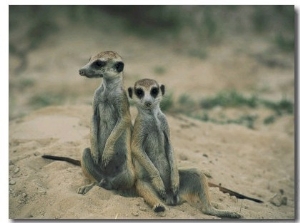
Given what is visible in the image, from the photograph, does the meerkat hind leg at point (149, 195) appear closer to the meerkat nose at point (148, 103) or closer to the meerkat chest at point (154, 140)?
the meerkat chest at point (154, 140)

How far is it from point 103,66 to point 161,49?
5.47 metres

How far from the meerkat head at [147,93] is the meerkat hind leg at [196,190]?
1.86 feet

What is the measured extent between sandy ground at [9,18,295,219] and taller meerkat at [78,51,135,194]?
0.13 m

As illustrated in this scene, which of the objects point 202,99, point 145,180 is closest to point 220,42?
point 202,99

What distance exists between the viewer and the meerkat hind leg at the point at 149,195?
342cm

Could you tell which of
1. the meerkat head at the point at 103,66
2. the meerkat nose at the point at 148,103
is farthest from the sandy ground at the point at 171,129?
the meerkat head at the point at 103,66

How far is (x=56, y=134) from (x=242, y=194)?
175cm

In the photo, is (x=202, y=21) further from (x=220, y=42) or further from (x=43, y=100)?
(x=43, y=100)

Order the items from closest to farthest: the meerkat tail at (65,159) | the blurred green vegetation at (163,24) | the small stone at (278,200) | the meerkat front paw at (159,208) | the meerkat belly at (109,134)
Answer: the meerkat front paw at (159,208), the meerkat belly at (109,134), the meerkat tail at (65,159), the small stone at (278,200), the blurred green vegetation at (163,24)

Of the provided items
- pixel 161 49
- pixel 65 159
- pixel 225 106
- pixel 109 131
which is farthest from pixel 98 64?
pixel 161 49

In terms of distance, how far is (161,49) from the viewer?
8.89 meters

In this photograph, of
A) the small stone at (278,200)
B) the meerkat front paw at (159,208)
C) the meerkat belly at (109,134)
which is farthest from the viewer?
the small stone at (278,200)

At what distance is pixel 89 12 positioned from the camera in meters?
8.70

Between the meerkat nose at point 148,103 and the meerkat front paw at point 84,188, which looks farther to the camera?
the meerkat front paw at point 84,188
